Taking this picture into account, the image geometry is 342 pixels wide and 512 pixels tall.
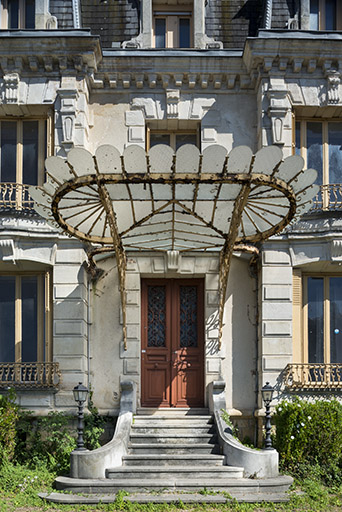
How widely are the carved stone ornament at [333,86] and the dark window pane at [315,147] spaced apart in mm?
685

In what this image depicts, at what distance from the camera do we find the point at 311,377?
14008 mm

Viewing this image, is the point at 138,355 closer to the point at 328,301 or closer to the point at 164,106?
the point at 328,301

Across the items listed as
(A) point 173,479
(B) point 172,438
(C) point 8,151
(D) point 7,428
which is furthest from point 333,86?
(D) point 7,428

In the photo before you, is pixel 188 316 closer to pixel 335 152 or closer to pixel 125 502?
pixel 335 152

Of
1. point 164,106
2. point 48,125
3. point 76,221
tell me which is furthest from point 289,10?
point 76,221

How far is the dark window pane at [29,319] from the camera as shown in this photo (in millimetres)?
14242

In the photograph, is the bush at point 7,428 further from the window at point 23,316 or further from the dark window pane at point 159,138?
the dark window pane at point 159,138

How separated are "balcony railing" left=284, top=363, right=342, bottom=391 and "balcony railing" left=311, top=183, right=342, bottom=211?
3.03m

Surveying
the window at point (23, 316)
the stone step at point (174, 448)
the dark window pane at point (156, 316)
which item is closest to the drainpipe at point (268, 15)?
the dark window pane at point (156, 316)

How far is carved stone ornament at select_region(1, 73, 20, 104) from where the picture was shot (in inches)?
561

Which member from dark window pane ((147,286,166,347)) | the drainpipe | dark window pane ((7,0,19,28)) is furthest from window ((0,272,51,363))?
the drainpipe

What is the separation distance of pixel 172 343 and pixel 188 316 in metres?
0.65

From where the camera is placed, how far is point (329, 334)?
14328mm

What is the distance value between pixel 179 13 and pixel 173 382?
7.84 meters
